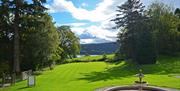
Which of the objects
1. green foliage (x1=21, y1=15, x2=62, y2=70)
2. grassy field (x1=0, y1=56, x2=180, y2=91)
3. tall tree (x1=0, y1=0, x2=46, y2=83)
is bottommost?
grassy field (x1=0, y1=56, x2=180, y2=91)

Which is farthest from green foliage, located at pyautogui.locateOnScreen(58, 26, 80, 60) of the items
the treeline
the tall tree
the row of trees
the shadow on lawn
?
the tall tree

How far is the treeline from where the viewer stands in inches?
1991

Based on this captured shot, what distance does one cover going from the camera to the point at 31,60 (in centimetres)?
5438

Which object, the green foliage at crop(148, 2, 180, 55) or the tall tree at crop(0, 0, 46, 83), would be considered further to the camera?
the green foliage at crop(148, 2, 180, 55)

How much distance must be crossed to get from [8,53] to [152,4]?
3821 centimetres

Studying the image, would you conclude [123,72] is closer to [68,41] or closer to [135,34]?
[135,34]

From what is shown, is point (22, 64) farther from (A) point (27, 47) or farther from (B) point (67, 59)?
(B) point (67, 59)

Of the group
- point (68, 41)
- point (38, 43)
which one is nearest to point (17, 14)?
point (38, 43)

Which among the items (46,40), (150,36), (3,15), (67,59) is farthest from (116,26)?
(67,59)

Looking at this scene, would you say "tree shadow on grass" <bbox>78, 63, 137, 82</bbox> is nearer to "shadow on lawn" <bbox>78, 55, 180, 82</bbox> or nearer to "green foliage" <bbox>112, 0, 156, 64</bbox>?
"shadow on lawn" <bbox>78, 55, 180, 82</bbox>

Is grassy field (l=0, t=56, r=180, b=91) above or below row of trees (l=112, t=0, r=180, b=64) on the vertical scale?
below

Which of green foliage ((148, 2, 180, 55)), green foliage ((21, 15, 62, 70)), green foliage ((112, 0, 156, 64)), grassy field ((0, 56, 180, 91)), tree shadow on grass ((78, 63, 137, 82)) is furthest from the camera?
green foliage ((148, 2, 180, 55))

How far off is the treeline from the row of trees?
18.9 meters

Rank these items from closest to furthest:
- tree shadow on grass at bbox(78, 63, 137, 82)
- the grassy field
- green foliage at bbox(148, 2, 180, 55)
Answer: the grassy field
tree shadow on grass at bbox(78, 63, 137, 82)
green foliage at bbox(148, 2, 180, 55)
